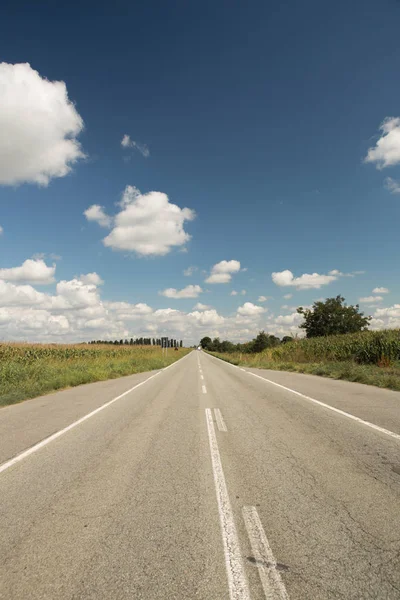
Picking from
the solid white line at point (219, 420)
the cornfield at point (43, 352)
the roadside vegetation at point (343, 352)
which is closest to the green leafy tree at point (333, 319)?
the roadside vegetation at point (343, 352)

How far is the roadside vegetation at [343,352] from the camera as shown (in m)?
15.2

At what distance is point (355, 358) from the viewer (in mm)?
21438

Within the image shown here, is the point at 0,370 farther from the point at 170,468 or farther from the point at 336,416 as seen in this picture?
the point at 336,416

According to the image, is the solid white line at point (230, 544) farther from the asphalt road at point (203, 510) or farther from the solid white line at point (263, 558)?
the solid white line at point (263, 558)

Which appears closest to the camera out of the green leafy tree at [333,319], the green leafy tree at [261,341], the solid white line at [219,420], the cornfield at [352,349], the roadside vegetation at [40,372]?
the solid white line at [219,420]

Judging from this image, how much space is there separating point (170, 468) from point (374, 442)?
342 centimetres

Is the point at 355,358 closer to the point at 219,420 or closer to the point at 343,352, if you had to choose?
the point at 343,352

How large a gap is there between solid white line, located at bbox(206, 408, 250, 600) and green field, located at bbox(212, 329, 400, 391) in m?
9.96

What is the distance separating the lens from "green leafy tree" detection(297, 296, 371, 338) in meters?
46.2

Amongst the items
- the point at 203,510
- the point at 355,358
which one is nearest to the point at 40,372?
the point at 203,510

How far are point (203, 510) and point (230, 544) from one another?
2.26 feet

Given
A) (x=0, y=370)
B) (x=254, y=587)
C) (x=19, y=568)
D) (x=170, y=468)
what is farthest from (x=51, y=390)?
(x=254, y=587)

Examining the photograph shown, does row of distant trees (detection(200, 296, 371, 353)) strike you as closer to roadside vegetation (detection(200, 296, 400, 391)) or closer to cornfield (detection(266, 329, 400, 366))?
roadside vegetation (detection(200, 296, 400, 391))

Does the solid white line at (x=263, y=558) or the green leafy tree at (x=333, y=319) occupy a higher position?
the green leafy tree at (x=333, y=319)
